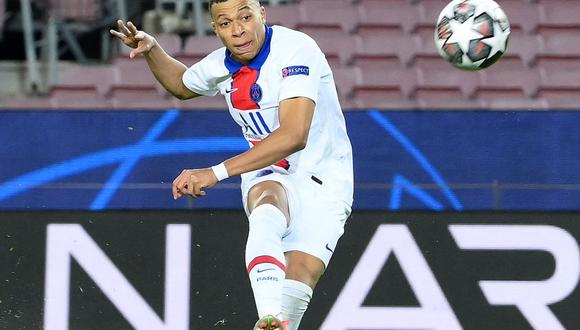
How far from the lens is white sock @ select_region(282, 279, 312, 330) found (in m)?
4.67

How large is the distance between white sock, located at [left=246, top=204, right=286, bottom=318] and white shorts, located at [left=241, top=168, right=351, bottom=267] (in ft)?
0.73

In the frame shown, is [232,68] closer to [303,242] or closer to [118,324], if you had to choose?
[303,242]

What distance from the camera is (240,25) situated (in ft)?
15.1

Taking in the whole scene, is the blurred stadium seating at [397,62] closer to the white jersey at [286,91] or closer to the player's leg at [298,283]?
the white jersey at [286,91]

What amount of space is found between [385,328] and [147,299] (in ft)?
3.43

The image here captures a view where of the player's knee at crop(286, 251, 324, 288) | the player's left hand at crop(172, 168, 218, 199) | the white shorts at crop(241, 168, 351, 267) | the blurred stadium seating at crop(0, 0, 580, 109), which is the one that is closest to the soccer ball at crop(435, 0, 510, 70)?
the white shorts at crop(241, 168, 351, 267)

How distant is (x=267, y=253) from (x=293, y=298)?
0.33 metres

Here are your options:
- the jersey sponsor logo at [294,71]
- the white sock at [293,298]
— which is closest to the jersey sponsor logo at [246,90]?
the jersey sponsor logo at [294,71]

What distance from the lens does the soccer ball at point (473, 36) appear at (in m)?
5.36

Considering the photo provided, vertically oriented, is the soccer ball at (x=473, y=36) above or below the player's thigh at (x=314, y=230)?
above

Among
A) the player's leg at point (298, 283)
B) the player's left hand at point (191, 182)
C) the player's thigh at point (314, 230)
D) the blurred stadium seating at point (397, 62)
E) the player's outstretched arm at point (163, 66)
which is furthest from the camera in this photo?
the blurred stadium seating at point (397, 62)

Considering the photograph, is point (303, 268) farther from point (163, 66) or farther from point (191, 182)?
point (163, 66)

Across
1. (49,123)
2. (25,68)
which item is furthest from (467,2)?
(25,68)

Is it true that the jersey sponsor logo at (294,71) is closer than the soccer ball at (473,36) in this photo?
Yes
